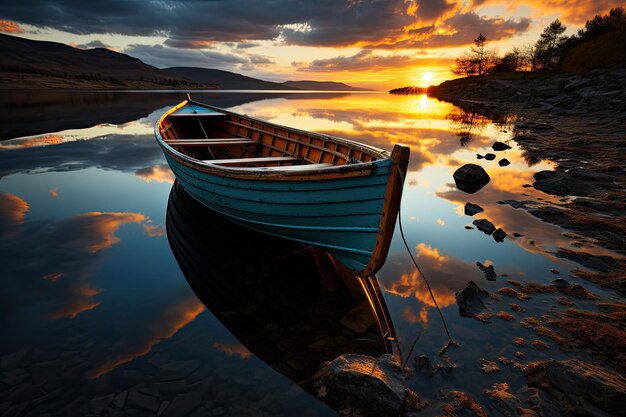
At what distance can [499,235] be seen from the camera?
26.2ft

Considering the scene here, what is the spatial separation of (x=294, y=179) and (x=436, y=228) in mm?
4847

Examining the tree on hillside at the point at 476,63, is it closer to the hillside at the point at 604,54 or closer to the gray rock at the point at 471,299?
the hillside at the point at 604,54

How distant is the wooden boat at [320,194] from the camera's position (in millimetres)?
4965

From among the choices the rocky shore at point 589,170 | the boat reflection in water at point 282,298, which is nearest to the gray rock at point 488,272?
the rocky shore at point 589,170

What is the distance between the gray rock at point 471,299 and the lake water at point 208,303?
0.17 meters

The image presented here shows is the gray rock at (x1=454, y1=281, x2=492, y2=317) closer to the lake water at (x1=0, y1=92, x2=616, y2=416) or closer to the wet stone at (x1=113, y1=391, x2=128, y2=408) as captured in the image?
the lake water at (x1=0, y1=92, x2=616, y2=416)

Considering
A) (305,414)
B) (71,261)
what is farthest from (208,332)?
(71,261)

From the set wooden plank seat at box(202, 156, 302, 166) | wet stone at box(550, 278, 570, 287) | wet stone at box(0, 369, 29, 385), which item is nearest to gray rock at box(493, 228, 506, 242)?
wet stone at box(550, 278, 570, 287)

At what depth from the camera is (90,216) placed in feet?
30.9

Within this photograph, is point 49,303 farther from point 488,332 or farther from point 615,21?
point 615,21

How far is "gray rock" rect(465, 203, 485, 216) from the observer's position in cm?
970

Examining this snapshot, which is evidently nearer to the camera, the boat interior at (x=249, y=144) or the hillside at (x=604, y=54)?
the boat interior at (x=249, y=144)

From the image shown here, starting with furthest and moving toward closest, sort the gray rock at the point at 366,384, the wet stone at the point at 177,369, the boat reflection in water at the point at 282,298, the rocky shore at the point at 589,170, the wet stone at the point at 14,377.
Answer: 1. the rocky shore at the point at 589,170
2. the boat reflection in water at the point at 282,298
3. the wet stone at the point at 177,369
4. the wet stone at the point at 14,377
5. the gray rock at the point at 366,384

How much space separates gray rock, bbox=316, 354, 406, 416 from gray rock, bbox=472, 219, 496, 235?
557cm
